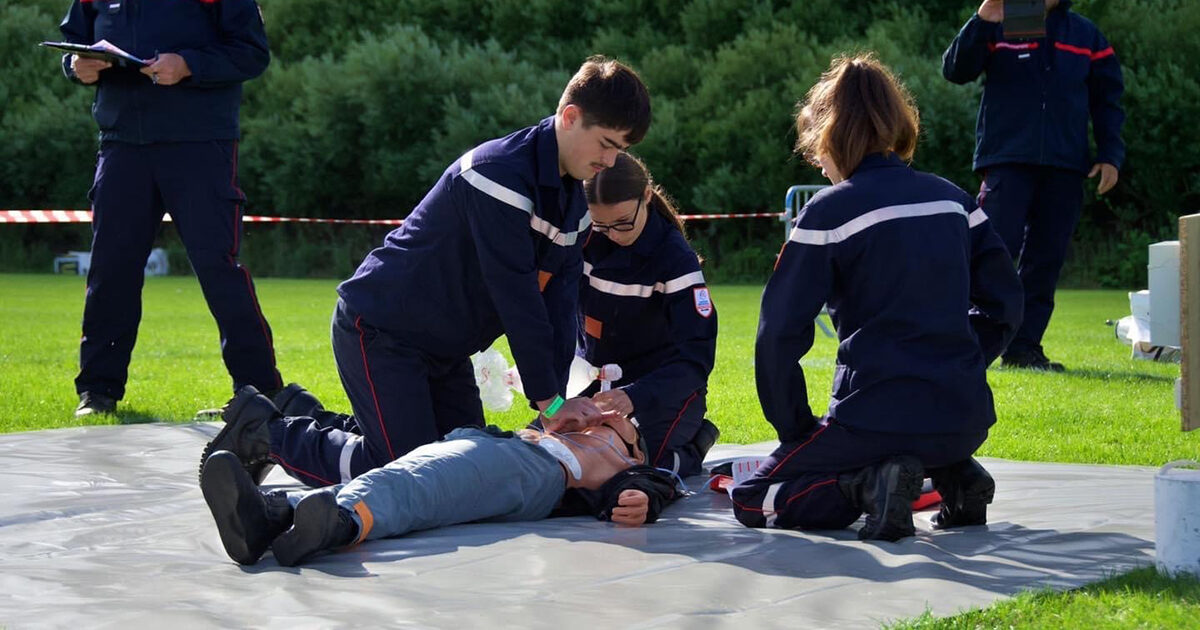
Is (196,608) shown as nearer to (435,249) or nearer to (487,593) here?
(487,593)

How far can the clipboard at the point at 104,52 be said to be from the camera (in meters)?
5.84

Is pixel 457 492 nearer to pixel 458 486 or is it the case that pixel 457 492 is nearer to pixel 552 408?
pixel 458 486

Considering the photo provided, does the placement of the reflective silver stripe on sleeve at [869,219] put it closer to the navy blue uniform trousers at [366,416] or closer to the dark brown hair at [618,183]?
the dark brown hair at [618,183]

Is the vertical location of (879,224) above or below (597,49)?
below

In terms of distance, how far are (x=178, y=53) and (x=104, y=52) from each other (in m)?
0.32

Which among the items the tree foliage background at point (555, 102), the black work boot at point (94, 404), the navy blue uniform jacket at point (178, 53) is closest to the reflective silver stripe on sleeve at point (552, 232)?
the navy blue uniform jacket at point (178, 53)

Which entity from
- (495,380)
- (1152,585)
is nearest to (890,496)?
(1152,585)

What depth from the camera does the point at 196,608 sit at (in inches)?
112

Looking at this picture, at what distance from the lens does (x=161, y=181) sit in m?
6.13

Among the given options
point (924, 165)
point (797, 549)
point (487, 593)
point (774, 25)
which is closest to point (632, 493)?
point (797, 549)

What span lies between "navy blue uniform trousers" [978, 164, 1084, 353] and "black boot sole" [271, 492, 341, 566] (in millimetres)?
5792

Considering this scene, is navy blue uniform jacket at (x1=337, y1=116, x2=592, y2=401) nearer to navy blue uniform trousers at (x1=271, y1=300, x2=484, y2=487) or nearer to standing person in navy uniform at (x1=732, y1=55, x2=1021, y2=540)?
navy blue uniform trousers at (x1=271, y1=300, x2=484, y2=487)

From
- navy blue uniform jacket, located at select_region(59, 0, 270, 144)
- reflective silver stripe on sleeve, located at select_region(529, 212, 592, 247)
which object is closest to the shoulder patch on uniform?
reflective silver stripe on sleeve, located at select_region(529, 212, 592, 247)

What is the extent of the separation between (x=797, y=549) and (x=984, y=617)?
0.74 meters
